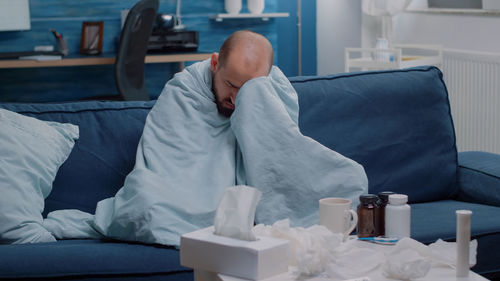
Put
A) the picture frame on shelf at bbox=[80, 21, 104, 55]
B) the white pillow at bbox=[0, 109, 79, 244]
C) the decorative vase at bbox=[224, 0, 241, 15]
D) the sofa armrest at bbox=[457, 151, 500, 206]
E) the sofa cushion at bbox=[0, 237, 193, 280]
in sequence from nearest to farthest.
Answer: the sofa cushion at bbox=[0, 237, 193, 280] < the white pillow at bbox=[0, 109, 79, 244] < the sofa armrest at bbox=[457, 151, 500, 206] < the picture frame on shelf at bbox=[80, 21, 104, 55] < the decorative vase at bbox=[224, 0, 241, 15]

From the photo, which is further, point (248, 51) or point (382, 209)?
point (248, 51)

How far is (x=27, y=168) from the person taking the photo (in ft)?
6.18

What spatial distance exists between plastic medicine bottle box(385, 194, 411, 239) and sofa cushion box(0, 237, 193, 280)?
485 millimetres

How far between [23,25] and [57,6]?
0.88 feet

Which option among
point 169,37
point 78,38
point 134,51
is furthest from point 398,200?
point 78,38

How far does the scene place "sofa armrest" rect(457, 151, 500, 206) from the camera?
217 cm

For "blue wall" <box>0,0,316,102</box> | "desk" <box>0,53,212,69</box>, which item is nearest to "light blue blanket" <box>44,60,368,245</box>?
"desk" <box>0,53,212,69</box>

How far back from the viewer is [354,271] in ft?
4.40

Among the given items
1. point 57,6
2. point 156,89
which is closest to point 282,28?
point 156,89

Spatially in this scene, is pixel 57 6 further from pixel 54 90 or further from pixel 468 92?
pixel 468 92

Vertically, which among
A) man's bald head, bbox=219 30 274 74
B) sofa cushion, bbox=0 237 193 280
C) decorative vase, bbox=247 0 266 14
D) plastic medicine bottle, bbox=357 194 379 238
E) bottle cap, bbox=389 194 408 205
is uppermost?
decorative vase, bbox=247 0 266 14

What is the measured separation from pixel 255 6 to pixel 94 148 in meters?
3.19

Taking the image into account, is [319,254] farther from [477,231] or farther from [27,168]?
[27,168]

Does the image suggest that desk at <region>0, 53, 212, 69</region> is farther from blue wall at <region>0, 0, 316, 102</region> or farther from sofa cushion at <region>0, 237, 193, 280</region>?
sofa cushion at <region>0, 237, 193, 280</region>
